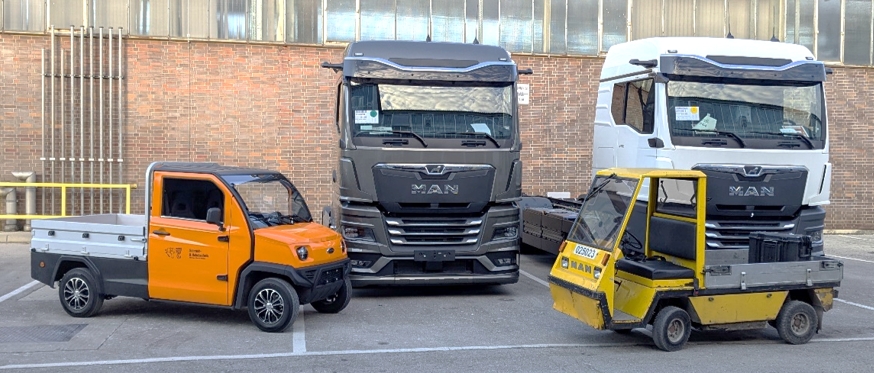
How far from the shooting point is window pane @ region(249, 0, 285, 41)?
19.2 m

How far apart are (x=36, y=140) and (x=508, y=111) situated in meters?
11.5

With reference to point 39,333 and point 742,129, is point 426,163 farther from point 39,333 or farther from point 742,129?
point 39,333

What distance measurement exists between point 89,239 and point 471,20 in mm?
11931

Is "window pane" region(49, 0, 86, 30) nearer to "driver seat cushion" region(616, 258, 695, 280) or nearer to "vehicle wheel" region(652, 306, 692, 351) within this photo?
"driver seat cushion" region(616, 258, 695, 280)

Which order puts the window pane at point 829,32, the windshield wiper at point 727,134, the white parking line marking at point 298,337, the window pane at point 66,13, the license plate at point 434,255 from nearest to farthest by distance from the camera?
the white parking line marking at point 298,337 < the windshield wiper at point 727,134 < the license plate at point 434,255 < the window pane at point 66,13 < the window pane at point 829,32

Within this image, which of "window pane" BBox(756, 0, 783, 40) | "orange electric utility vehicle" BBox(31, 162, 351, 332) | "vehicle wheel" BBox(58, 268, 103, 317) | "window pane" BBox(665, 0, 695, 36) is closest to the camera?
"orange electric utility vehicle" BBox(31, 162, 351, 332)

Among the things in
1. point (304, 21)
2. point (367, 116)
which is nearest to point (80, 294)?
point (367, 116)

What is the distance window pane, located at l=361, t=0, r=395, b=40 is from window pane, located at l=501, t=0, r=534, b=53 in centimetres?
265

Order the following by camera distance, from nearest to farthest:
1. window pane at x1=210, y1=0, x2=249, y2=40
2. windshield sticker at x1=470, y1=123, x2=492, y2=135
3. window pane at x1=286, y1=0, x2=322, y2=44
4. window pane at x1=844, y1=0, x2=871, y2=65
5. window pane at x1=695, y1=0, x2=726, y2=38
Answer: windshield sticker at x1=470, y1=123, x2=492, y2=135 → window pane at x1=210, y1=0, x2=249, y2=40 → window pane at x1=286, y1=0, x2=322, y2=44 → window pane at x1=695, y1=0, x2=726, y2=38 → window pane at x1=844, y1=0, x2=871, y2=65

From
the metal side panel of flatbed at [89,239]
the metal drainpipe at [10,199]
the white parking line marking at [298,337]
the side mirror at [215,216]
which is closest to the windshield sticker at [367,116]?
the side mirror at [215,216]

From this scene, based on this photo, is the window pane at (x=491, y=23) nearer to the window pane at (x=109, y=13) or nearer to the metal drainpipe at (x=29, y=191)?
the window pane at (x=109, y=13)

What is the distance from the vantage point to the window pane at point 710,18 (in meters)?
21.2

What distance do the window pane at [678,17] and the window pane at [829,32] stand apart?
131 inches

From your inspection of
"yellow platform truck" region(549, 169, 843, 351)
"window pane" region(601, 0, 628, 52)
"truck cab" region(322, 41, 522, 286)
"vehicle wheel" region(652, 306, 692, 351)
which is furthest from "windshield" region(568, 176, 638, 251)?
"window pane" region(601, 0, 628, 52)
